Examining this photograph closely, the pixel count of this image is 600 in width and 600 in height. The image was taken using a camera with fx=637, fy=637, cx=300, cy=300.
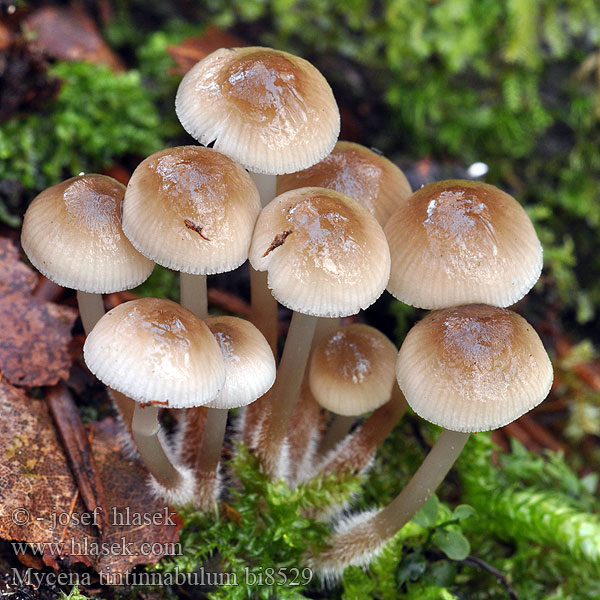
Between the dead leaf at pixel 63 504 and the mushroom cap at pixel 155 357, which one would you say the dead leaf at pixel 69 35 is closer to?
the dead leaf at pixel 63 504

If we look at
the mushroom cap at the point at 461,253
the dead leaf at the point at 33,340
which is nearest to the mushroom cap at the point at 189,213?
the mushroom cap at the point at 461,253

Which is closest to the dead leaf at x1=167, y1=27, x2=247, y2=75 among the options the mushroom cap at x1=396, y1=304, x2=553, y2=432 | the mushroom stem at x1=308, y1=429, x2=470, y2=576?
the mushroom cap at x1=396, y1=304, x2=553, y2=432

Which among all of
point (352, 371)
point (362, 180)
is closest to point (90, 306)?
point (352, 371)

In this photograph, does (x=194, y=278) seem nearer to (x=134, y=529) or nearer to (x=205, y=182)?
(x=205, y=182)

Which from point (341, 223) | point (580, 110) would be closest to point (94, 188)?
point (341, 223)

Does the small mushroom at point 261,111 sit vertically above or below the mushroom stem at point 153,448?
above

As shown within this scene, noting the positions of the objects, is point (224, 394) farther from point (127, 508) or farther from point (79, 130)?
point (79, 130)

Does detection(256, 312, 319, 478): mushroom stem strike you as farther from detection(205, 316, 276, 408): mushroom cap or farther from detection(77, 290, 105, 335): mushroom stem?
detection(77, 290, 105, 335): mushroom stem
